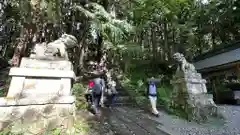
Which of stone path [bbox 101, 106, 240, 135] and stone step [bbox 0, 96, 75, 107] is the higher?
stone step [bbox 0, 96, 75, 107]

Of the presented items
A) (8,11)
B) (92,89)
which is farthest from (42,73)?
(8,11)

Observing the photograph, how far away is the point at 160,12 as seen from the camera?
15109 millimetres

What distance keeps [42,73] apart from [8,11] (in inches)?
486

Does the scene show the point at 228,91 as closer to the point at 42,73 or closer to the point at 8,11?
the point at 42,73

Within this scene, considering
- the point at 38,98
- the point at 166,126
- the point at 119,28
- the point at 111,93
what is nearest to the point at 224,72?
the point at 119,28

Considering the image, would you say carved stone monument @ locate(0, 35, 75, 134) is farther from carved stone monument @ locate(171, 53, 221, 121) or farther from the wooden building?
the wooden building

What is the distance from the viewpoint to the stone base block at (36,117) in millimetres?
3910

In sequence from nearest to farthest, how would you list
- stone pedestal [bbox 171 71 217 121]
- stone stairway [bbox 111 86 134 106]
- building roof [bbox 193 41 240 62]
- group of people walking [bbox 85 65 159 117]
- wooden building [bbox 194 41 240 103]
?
group of people walking [bbox 85 65 159 117]
stone pedestal [bbox 171 71 217 121]
stone stairway [bbox 111 86 134 106]
wooden building [bbox 194 41 240 103]
building roof [bbox 193 41 240 62]

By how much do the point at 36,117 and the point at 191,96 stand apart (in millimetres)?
5641

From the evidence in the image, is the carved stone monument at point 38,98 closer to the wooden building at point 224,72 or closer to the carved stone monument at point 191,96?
the carved stone monument at point 191,96

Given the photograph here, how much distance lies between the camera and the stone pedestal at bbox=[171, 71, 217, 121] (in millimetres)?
7562

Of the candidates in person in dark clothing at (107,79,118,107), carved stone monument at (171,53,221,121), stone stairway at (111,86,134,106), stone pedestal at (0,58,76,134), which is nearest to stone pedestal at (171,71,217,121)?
carved stone monument at (171,53,221,121)

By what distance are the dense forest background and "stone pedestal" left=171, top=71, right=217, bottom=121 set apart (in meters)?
3.53

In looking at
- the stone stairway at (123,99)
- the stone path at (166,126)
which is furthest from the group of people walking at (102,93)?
the stone stairway at (123,99)
